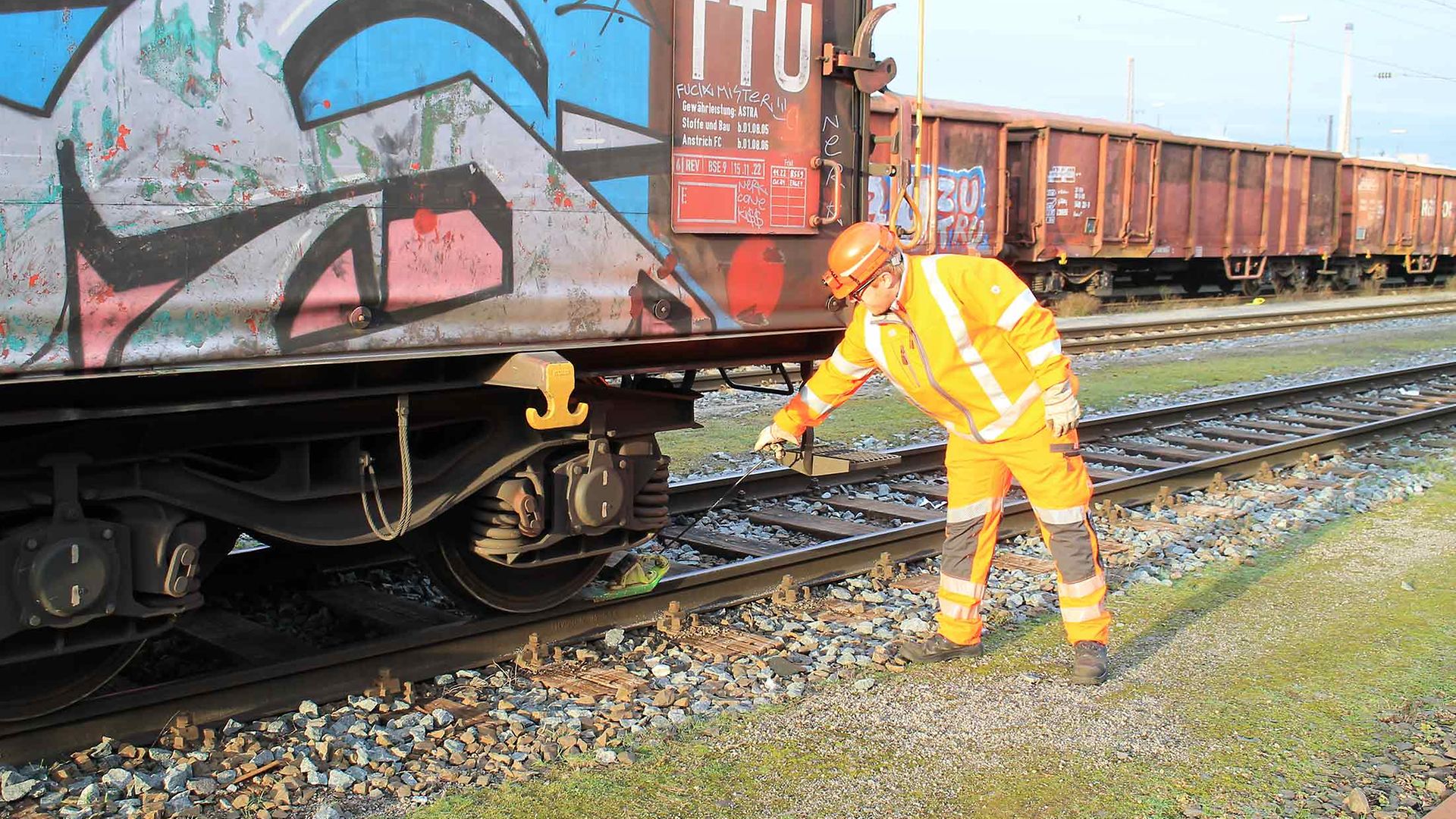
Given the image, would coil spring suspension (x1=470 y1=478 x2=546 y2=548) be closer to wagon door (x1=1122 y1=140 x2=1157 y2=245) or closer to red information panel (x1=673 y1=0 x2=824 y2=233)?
red information panel (x1=673 y1=0 x2=824 y2=233)

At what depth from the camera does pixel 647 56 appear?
16.1 feet

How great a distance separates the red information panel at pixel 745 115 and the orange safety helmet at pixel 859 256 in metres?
0.50

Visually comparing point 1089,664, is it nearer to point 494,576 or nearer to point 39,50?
point 494,576

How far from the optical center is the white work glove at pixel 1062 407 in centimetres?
502

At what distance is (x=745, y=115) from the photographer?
17.1 ft

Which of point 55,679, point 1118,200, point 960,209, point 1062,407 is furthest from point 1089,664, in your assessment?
point 1118,200

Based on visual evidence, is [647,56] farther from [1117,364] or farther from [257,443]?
[1117,364]

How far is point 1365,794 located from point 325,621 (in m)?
4.20

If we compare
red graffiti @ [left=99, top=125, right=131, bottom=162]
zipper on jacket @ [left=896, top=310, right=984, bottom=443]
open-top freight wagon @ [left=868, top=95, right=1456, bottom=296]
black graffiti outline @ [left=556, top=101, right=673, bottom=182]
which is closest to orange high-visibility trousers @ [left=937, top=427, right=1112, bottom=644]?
zipper on jacket @ [left=896, top=310, right=984, bottom=443]

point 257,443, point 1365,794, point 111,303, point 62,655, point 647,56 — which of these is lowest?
point 1365,794

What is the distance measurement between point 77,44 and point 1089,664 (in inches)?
167

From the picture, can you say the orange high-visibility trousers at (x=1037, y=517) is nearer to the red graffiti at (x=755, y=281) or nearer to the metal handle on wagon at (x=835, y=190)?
the red graffiti at (x=755, y=281)

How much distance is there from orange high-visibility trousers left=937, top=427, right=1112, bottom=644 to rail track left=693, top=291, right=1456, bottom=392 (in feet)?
22.5

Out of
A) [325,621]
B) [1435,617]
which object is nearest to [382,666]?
[325,621]
